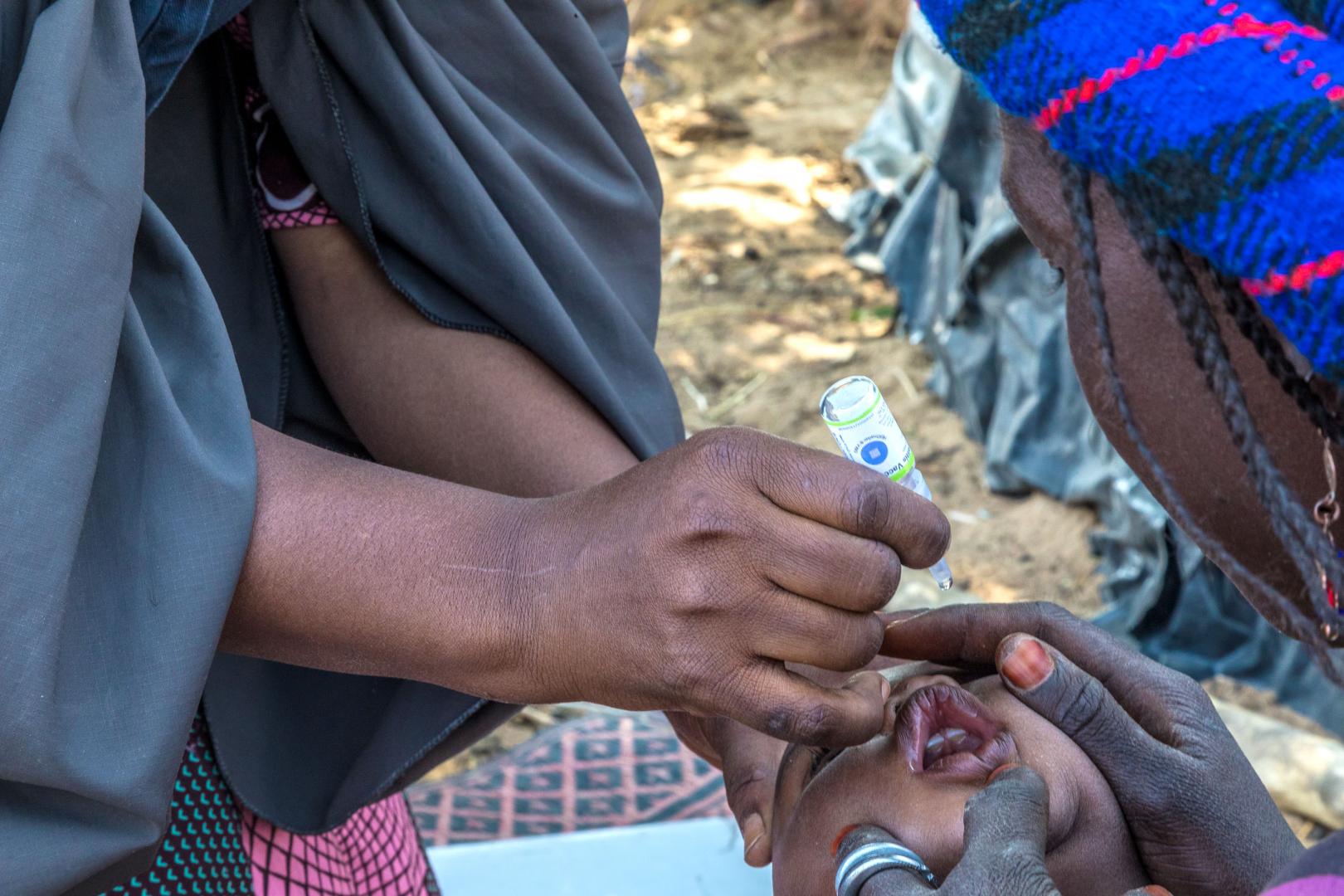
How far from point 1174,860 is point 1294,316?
764mm

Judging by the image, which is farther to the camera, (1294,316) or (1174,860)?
(1174,860)

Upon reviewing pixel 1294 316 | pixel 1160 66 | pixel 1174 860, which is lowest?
pixel 1174 860

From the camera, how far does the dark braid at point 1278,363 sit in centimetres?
91

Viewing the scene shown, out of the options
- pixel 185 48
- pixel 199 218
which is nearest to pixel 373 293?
pixel 199 218

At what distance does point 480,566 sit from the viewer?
4.11 feet

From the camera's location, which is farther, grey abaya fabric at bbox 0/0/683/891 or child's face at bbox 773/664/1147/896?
child's face at bbox 773/664/1147/896

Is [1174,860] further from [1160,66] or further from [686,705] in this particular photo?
[1160,66]

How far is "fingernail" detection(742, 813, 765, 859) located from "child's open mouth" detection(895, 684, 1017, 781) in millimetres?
219

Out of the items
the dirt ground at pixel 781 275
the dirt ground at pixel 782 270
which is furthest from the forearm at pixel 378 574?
the dirt ground at pixel 782 270

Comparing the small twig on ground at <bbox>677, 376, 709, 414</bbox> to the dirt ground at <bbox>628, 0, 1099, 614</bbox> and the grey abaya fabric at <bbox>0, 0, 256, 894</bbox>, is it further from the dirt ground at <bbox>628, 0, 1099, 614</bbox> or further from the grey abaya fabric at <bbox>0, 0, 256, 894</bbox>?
the grey abaya fabric at <bbox>0, 0, 256, 894</bbox>

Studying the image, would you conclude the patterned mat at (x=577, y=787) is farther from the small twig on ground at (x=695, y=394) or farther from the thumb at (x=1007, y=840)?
the small twig on ground at (x=695, y=394)

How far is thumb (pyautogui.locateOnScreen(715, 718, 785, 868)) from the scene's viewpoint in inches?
A: 62.1

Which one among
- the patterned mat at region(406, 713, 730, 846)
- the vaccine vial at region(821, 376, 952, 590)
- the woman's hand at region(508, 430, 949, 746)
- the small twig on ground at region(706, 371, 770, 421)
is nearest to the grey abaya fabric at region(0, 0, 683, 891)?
the woman's hand at region(508, 430, 949, 746)

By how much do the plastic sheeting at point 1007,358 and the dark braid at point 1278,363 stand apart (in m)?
1.99
